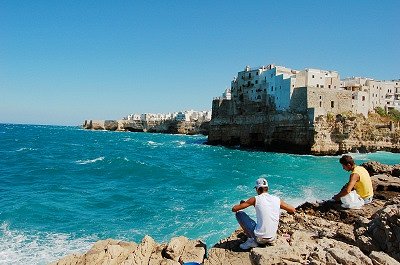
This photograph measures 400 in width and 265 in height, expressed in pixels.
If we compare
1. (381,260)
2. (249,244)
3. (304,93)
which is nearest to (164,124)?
(304,93)

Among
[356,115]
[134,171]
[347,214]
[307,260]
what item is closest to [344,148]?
[356,115]

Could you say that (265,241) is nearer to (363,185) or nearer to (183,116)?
(363,185)

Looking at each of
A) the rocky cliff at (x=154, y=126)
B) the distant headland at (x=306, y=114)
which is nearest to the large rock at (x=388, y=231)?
the distant headland at (x=306, y=114)

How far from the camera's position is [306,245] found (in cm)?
661

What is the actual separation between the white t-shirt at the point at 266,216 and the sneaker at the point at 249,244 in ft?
1.15

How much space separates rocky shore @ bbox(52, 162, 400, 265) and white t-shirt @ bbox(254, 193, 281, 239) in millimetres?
410

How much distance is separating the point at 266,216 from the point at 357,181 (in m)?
4.02

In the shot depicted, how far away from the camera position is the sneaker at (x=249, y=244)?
23.2ft

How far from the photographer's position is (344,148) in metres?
56.5

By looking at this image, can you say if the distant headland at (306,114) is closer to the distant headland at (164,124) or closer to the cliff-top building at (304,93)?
the cliff-top building at (304,93)

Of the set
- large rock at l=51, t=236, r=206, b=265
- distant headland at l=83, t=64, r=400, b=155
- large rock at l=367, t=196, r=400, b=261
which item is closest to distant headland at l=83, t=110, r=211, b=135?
distant headland at l=83, t=64, r=400, b=155

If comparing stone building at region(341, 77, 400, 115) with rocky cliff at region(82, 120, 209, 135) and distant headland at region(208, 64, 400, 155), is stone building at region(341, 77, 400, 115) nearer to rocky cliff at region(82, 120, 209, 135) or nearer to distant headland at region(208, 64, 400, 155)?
distant headland at region(208, 64, 400, 155)

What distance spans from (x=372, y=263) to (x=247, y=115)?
6542 centimetres

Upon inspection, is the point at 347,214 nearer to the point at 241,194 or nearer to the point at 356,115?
the point at 241,194
